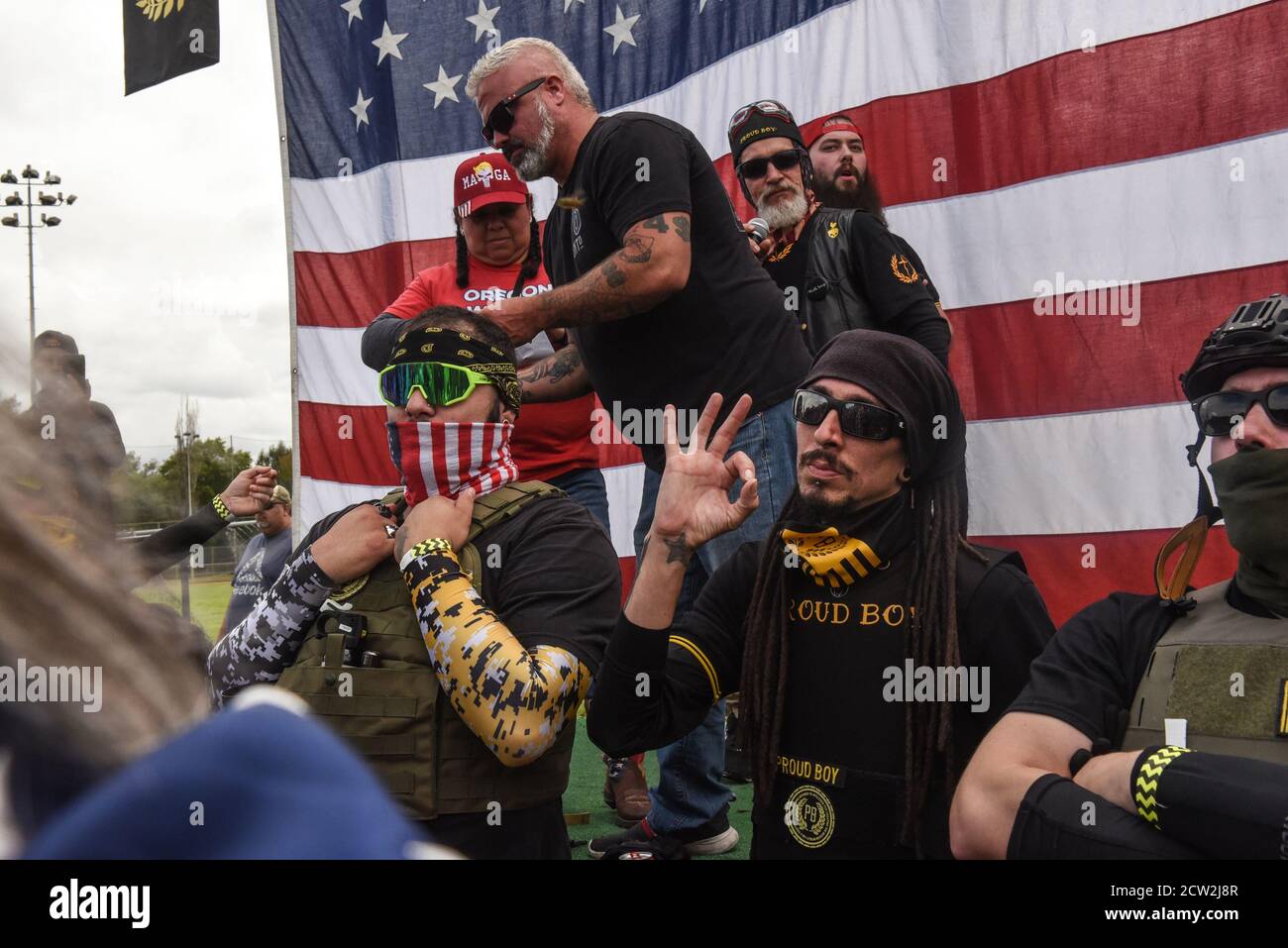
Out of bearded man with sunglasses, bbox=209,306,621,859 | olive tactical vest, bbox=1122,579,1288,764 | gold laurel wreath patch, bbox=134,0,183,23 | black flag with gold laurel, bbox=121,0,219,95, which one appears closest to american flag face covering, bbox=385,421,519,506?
bearded man with sunglasses, bbox=209,306,621,859

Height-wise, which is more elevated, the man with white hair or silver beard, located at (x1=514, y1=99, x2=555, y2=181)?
silver beard, located at (x1=514, y1=99, x2=555, y2=181)

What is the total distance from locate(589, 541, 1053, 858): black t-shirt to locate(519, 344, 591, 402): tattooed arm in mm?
1626

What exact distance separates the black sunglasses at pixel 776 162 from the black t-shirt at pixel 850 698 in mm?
2249

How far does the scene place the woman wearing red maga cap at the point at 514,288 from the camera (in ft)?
14.1

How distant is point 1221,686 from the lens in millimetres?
2084

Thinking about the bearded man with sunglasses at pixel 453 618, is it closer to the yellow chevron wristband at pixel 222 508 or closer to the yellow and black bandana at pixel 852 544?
the yellow and black bandana at pixel 852 544

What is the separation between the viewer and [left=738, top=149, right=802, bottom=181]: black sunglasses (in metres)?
4.31

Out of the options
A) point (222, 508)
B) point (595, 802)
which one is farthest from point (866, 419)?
point (595, 802)

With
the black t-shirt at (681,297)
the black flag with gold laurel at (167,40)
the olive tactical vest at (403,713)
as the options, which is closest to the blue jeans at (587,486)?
the black t-shirt at (681,297)

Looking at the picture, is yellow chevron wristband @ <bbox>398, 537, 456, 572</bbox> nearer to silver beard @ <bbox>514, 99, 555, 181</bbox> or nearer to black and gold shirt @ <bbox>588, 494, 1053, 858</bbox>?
black and gold shirt @ <bbox>588, 494, 1053, 858</bbox>

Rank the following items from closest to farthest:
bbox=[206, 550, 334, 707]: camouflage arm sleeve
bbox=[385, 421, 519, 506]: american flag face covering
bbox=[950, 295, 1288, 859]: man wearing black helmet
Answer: bbox=[950, 295, 1288, 859]: man wearing black helmet → bbox=[206, 550, 334, 707]: camouflage arm sleeve → bbox=[385, 421, 519, 506]: american flag face covering

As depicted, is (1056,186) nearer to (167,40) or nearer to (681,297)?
(681,297)

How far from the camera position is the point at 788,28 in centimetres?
569
